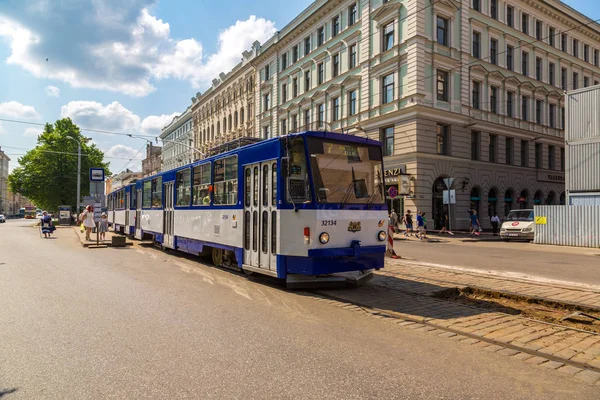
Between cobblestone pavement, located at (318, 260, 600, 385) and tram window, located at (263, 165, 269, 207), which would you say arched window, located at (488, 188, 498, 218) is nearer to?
cobblestone pavement, located at (318, 260, 600, 385)

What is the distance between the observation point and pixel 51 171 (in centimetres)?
5053

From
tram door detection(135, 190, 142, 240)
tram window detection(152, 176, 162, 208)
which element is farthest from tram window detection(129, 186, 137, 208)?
tram window detection(152, 176, 162, 208)

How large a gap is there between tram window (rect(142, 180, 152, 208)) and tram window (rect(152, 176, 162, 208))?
1.70 ft

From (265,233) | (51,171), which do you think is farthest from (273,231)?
(51,171)

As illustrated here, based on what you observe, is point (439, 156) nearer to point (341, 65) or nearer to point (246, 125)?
point (341, 65)

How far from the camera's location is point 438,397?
3.48 meters

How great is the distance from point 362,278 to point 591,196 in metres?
17.7

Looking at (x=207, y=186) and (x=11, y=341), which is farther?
(x=207, y=186)

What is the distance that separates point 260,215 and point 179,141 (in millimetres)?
73533

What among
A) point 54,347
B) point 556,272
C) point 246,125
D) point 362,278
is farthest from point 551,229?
point 246,125

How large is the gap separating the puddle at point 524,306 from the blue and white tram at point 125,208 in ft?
51.5

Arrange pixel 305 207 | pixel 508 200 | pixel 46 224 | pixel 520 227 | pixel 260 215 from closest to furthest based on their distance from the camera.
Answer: pixel 305 207, pixel 260 215, pixel 520 227, pixel 46 224, pixel 508 200

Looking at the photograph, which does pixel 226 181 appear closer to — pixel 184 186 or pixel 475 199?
pixel 184 186

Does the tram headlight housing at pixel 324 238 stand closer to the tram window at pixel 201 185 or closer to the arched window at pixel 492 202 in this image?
the tram window at pixel 201 185
